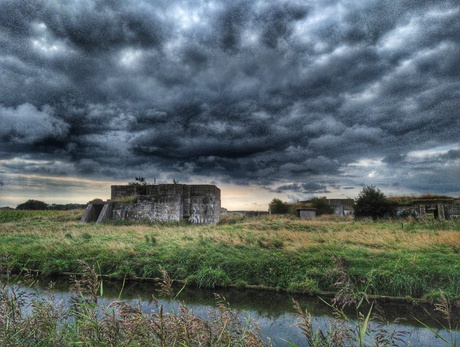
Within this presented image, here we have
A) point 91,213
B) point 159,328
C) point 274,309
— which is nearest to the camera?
point 159,328

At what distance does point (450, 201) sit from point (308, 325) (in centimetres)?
2727

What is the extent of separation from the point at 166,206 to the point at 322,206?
17.7m

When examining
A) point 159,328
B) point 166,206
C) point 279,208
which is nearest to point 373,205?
point 279,208

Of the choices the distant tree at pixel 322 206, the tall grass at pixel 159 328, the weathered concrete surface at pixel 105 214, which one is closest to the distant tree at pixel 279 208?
the distant tree at pixel 322 206

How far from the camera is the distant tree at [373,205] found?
24828 mm

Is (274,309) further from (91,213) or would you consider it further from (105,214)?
(91,213)

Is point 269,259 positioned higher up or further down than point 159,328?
further down

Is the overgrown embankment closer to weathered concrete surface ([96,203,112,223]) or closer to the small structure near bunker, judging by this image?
weathered concrete surface ([96,203,112,223])

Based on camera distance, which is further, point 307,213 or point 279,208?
point 279,208

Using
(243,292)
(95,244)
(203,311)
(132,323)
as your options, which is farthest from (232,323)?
(95,244)

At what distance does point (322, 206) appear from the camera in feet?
108

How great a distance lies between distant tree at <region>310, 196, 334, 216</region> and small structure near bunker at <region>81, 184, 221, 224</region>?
13.3 meters

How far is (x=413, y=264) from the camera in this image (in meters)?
8.95

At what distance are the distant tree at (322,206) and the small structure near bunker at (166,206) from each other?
13290mm
